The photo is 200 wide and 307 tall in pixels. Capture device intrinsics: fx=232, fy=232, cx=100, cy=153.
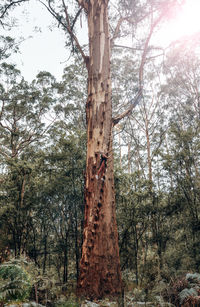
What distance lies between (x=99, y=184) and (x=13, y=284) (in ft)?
4.47

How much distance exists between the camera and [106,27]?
141 inches

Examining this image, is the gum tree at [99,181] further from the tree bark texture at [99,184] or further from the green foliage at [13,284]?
the green foliage at [13,284]

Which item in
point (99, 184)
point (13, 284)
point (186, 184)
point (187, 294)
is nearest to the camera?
point (13, 284)

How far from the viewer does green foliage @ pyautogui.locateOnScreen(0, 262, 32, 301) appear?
1.45 meters

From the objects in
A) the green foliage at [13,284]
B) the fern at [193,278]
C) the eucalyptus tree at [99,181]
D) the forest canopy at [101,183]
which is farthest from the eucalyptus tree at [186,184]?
the green foliage at [13,284]

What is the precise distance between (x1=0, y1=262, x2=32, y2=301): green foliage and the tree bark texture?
2.97 ft

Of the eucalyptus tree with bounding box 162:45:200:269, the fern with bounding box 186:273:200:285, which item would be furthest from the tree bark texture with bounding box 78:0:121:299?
the eucalyptus tree with bounding box 162:45:200:269

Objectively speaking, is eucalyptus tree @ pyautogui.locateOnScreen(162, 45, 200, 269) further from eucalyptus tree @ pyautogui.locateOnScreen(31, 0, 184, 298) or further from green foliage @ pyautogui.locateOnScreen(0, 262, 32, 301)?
green foliage @ pyautogui.locateOnScreen(0, 262, 32, 301)

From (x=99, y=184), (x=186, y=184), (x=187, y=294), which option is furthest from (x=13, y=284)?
(x=186, y=184)

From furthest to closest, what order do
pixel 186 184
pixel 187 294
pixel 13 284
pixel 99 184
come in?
pixel 186 184 < pixel 99 184 < pixel 187 294 < pixel 13 284

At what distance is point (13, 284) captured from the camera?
1.50m

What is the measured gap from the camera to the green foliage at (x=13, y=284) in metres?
1.45

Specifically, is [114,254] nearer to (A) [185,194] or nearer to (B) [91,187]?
(B) [91,187]

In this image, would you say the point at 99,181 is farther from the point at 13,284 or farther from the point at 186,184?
the point at 186,184
